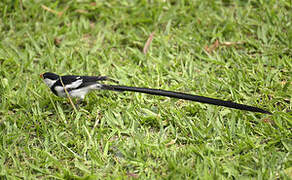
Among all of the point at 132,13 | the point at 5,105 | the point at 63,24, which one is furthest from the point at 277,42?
the point at 5,105

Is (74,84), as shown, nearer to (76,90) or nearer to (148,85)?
(76,90)

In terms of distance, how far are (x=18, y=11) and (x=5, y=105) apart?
2026mm

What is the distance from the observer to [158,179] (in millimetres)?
2902

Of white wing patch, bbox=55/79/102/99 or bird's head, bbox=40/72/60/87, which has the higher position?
bird's head, bbox=40/72/60/87

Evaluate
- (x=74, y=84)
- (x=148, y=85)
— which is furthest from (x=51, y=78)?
(x=148, y=85)

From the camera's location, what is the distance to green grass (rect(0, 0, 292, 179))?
3.09m

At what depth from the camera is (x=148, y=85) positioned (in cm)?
409

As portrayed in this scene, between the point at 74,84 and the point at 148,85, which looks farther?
the point at 148,85

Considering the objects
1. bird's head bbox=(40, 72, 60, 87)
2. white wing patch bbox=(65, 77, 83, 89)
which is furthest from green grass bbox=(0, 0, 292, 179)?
white wing patch bbox=(65, 77, 83, 89)

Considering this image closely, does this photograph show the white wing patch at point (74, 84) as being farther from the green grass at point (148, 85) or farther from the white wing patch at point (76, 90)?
the green grass at point (148, 85)

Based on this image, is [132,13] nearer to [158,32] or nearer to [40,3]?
[158,32]

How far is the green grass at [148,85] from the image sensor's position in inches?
122

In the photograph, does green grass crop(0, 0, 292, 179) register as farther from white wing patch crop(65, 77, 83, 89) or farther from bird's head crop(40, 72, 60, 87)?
white wing patch crop(65, 77, 83, 89)

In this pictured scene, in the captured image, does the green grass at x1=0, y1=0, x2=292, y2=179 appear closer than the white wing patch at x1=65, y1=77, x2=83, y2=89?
Yes
